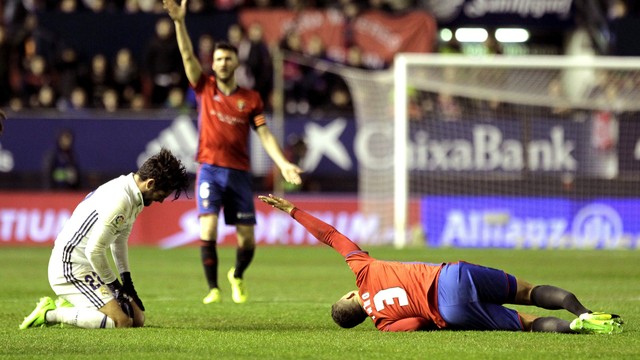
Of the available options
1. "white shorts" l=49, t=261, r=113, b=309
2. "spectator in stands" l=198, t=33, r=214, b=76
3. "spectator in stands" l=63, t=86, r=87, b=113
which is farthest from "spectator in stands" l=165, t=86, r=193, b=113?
"white shorts" l=49, t=261, r=113, b=309

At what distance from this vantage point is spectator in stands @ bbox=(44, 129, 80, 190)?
23453 millimetres

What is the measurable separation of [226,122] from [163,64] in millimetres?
11978

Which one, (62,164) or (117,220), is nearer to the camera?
(117,220)

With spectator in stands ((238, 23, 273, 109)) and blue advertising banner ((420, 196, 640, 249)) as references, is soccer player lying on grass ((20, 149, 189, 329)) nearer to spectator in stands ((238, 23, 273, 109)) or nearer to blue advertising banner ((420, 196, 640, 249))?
blue advertising banner ((420, 196, 640, 249))

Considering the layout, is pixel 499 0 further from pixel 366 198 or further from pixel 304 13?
pixel 366 198

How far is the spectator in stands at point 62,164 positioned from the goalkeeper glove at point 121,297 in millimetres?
13791

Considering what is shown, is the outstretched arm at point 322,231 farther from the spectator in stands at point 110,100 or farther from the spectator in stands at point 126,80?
the spectator in stands at point 126,80

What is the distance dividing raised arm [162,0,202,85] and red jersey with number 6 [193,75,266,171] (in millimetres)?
199

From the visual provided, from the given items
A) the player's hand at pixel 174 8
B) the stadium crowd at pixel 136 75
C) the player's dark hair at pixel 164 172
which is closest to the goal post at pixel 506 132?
the stadium crowd at pixel 136 75

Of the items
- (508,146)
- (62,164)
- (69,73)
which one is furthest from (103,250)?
(69,73)

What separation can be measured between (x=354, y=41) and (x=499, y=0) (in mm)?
3592

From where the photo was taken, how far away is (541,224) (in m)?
23.5

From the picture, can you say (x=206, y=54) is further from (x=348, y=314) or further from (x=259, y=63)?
(x=348, y=314)

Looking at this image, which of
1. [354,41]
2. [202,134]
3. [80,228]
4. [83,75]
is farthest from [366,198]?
[80,228]
